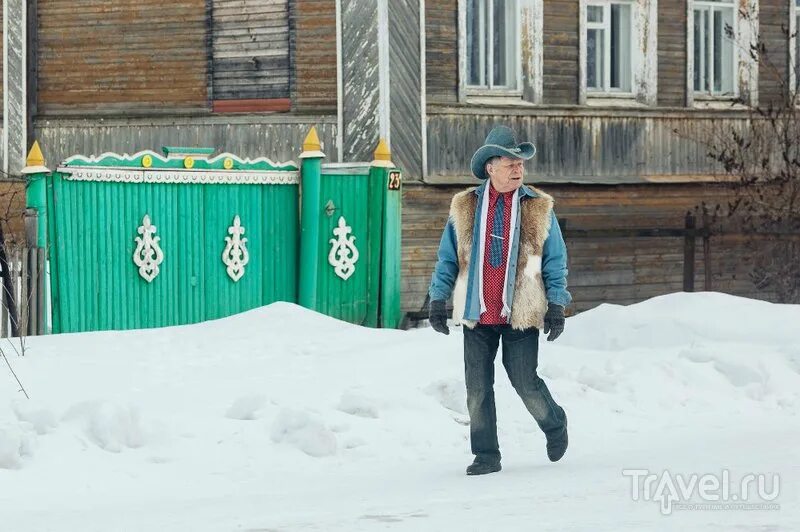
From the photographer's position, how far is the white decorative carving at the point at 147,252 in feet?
42.7

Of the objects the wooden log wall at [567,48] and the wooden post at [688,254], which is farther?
the wooden post at [688,254]

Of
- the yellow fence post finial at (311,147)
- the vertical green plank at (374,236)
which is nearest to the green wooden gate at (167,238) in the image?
the yellow fence post finial at (311,147)

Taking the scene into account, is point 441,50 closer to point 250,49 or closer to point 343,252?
point 250,49

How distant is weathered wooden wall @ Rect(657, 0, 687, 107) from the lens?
19016 mm

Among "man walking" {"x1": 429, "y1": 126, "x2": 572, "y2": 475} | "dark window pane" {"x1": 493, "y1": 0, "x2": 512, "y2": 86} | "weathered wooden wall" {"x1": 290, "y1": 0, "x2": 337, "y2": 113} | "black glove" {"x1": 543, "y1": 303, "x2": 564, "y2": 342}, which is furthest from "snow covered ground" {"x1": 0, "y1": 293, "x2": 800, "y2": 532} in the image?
"dark window pane" {"x1": 493, "y1": 0, "x2": 512, "y2": 86}

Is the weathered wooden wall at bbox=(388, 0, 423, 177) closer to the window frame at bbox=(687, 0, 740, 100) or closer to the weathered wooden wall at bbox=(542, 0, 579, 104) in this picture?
the weathered wooden wall at bbox=(542, 0, 579, 104)

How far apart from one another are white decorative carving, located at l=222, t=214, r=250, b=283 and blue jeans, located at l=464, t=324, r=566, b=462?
599 centimetres

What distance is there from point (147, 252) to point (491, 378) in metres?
5.89

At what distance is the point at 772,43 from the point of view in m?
19.8

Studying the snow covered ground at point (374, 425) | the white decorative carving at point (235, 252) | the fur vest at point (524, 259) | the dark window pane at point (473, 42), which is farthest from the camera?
the dark window pane at point (473, 42)

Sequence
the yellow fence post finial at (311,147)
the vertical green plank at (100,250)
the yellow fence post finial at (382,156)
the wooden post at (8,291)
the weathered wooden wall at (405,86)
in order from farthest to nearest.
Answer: the weathered wooden wall at (405,86) < the yellow fence post finial at (382,156) < the yellow fence post finial at (311,147) < the vertical green plank at (100,250) < the wooden post at (8,291)

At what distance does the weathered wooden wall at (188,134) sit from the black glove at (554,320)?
950 cm

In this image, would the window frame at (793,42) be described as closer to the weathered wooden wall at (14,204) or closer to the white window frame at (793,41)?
the white window frame at (793,41)

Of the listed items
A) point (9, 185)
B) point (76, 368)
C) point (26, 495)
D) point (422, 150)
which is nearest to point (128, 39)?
point (9, 185)
